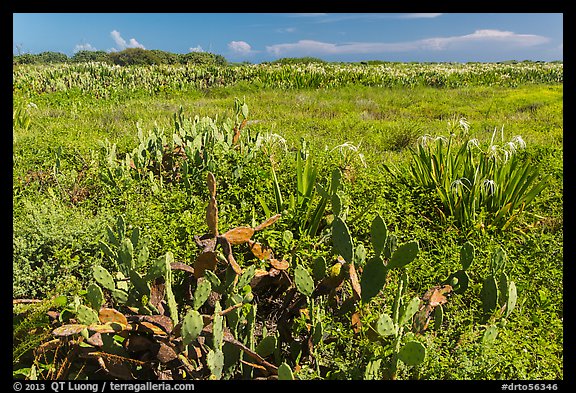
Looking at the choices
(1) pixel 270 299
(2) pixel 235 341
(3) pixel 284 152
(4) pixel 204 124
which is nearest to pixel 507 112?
(3) pixel 284 152

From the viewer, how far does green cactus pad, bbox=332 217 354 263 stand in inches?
86.1

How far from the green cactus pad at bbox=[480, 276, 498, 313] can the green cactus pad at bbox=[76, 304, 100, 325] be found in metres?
1.98

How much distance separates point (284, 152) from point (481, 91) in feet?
37.1

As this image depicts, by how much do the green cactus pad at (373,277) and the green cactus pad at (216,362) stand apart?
0.73m

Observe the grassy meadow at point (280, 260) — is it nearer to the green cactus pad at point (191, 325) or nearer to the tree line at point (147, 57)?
the green cactus pad at point (191, 325)

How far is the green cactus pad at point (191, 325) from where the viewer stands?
1839 mm

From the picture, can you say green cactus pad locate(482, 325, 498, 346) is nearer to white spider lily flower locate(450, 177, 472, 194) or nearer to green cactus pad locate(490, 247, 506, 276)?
green cactus pad locate(490, 247, 506, 276)

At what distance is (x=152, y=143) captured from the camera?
4.88m

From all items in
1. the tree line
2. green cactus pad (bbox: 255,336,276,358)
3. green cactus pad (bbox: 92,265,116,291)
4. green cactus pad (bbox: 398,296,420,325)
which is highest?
the tree line

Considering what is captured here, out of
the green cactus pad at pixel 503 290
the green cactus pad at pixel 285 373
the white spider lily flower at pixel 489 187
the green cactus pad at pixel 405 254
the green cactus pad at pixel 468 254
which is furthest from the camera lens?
the white spider lily flower at pixel 489 187

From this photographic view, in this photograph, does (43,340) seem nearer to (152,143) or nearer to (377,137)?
(152,143)

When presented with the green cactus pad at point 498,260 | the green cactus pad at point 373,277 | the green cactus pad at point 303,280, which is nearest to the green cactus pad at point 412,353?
the green cactus pad at point 373,277

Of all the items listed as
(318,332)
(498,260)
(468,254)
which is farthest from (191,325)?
(498,260)

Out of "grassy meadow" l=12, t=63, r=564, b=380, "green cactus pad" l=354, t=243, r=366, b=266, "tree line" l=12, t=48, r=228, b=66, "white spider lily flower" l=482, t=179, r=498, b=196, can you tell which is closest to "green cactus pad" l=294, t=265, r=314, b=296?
"grassy meadow" l=12, t=63, r=564, b=380
